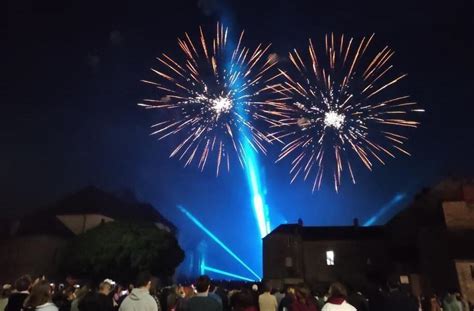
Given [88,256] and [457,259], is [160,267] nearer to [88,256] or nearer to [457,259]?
[88,256]

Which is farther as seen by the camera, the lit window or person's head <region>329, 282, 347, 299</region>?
the lit window

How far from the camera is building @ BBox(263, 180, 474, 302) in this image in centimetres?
3509

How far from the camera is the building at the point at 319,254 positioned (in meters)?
49.8

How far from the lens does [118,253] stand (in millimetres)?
41625

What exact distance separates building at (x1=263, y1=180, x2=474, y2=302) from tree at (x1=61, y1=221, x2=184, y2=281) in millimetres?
15450

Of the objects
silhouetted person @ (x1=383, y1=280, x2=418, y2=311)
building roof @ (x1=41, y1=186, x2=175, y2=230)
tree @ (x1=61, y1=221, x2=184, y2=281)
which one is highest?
building roof @ (x1=41, y1=186, x2=175, y2=230)

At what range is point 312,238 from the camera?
52.1 m

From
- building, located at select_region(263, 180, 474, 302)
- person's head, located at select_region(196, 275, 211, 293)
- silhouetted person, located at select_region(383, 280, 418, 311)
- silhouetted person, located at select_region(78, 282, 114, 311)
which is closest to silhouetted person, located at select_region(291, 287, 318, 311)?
silhouetted person, located at select_region(383, 280, 418, 311)

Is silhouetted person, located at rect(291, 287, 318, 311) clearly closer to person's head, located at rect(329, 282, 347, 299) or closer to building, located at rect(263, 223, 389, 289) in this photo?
person's head, located at rect(329, 282, 347, 299)

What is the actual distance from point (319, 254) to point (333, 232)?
14.3 ft

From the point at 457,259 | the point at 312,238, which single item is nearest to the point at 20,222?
the point at 312,238

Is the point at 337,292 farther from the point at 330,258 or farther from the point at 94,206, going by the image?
the point at 94,206

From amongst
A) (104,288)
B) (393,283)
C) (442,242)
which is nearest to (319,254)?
(442,242)

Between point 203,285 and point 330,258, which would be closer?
point 203,285
